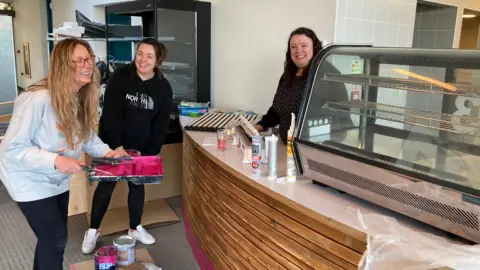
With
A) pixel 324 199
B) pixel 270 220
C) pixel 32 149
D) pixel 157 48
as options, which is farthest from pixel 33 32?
pixel 324 199

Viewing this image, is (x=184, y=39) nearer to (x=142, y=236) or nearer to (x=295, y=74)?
(x=295, y=74)

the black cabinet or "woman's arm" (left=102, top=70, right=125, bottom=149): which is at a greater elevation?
the black cabinet

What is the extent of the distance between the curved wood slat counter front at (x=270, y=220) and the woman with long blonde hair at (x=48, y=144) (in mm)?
804

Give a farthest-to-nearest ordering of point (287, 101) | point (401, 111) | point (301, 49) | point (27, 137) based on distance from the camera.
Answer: point (287, 101)
point (301, 49)
point (27, 137)
point (401, 111)

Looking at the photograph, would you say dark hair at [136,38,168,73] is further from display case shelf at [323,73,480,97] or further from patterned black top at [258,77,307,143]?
display case shelf at [323,73,480,97]

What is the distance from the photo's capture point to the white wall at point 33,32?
9289 mm

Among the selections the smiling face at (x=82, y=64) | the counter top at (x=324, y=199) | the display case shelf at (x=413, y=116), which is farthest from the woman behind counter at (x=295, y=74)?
the smiling face at (x=82, y=64)

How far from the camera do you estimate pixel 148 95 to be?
10.1ft

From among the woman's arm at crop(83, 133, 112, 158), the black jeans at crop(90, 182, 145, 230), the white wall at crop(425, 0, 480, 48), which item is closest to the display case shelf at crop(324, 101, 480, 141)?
the woman's arm at crop(83, 133, 112, 158)

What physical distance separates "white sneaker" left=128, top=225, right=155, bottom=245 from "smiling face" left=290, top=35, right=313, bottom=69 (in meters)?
1.87

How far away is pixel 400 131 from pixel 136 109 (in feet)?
6.42

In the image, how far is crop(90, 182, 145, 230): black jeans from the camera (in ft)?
10.4

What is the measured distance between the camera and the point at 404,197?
1463 mm

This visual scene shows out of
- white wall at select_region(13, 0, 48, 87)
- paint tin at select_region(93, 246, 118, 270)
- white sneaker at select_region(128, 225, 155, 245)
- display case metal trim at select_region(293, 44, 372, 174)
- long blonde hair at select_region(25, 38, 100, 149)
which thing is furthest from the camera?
white wall at select_region(13, 0, 48, 87)
